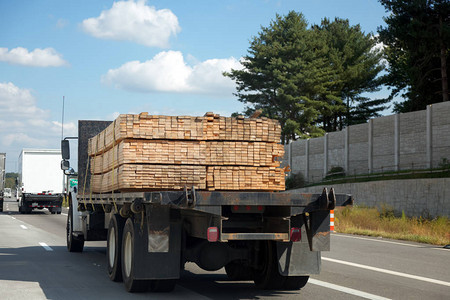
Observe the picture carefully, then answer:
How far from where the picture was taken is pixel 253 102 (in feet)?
225

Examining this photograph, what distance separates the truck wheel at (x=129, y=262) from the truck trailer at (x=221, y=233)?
14 millimetres

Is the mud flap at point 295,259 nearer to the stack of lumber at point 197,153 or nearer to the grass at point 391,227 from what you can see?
the stack of lumber at point 197,153

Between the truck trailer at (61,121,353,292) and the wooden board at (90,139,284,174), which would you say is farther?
the wooden board at (90,139,284,174)

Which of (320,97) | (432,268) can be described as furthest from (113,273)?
(320,97)

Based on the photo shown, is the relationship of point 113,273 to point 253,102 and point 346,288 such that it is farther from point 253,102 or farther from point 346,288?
point 253,102

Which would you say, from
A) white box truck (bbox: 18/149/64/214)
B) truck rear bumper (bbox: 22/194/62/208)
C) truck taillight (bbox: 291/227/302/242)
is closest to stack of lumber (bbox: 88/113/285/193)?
truck taillight (bbox: 291/227/302/242)

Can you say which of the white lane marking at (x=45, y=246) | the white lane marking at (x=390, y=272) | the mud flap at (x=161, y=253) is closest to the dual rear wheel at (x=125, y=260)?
the mud flap at (x=161, y=253)

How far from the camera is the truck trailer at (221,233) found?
8.11m

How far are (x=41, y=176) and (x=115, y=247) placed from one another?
2778 cm

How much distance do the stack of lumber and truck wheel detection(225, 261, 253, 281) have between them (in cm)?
180

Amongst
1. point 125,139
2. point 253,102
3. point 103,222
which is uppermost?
point 253,102

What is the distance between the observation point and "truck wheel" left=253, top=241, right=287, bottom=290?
9.24 m

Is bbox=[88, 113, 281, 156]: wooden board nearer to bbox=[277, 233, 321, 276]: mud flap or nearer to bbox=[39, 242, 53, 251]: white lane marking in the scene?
bbox=[277, 233, 321, 276]: mud flap

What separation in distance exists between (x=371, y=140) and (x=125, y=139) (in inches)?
1378
